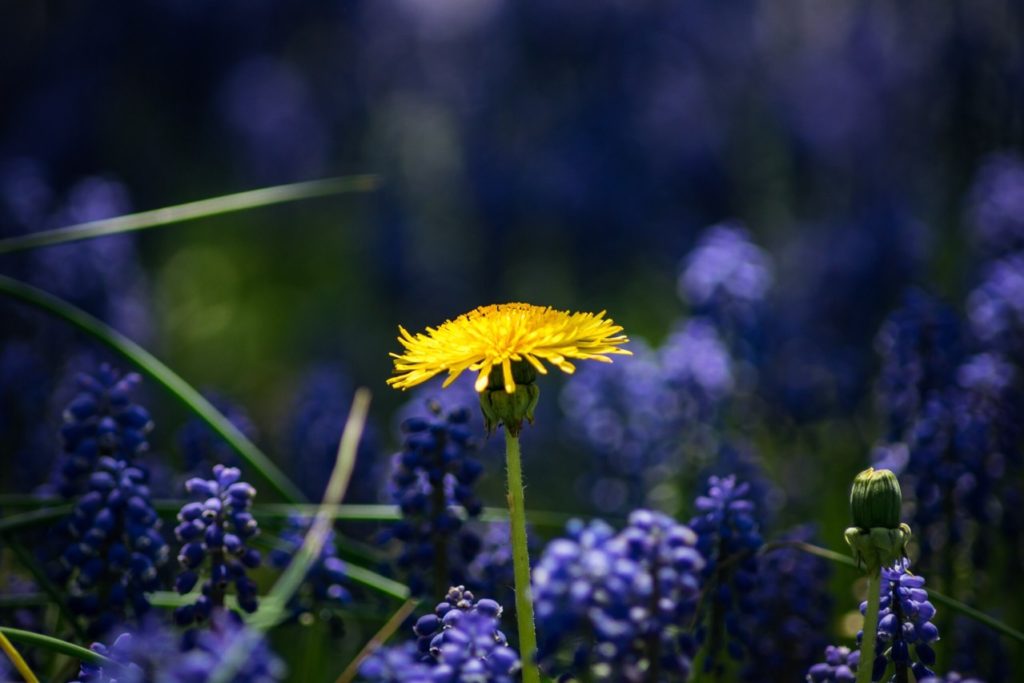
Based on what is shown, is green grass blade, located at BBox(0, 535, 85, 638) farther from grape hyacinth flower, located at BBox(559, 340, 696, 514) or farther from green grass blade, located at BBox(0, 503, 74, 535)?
grape hyacinth flower, located at BBox(559, 340, 696, 514)

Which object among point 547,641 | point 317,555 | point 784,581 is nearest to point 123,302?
point 317,555

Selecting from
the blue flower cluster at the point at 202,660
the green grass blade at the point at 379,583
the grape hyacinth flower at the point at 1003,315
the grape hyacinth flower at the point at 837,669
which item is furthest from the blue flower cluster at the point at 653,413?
the blue flower cluster at the point at 202,660

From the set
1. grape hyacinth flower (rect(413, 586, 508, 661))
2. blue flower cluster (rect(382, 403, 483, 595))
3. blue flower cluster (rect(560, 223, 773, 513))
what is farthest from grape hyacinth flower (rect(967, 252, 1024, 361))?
grape hyacinth flower (rect(413, 586, 508, 661))

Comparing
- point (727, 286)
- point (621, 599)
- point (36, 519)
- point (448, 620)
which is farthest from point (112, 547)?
point (727, 286)

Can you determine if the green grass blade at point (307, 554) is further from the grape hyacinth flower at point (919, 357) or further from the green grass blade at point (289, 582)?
the grape hyacinth flower at point (919, 357)

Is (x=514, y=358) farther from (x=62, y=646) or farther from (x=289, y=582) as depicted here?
(x=62, y=646)

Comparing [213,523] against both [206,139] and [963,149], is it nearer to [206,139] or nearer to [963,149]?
[963,149]
